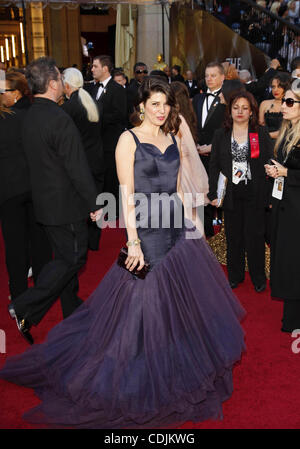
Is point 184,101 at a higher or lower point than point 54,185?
higher

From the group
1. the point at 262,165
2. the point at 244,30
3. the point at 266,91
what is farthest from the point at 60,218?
the point at 244,30

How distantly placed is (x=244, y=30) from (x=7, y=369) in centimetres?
1166

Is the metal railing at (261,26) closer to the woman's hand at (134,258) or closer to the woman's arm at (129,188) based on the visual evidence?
the woman's arm at (129,188)

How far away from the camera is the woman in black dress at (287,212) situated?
3809 millimetres

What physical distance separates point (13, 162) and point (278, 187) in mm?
2112

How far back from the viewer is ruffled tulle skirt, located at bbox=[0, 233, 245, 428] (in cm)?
274

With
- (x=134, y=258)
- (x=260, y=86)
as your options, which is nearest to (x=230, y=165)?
(x=134, y=258)

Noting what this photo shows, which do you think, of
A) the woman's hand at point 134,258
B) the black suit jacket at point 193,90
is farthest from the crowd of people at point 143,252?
the black suit jacket at point 193,90

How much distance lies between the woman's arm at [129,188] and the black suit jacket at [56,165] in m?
0.66

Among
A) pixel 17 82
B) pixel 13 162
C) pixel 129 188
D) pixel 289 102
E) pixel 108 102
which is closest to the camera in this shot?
pixel 129 188

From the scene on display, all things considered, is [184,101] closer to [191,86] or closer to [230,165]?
[230,165]

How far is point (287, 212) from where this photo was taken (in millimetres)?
3900

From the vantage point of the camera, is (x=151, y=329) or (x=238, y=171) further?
(x=238, y=171)

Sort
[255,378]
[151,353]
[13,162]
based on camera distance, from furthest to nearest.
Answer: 1. [13,162]
2. [255,378]
3. [151,353]
